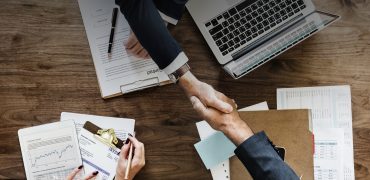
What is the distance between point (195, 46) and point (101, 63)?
292 millimetres

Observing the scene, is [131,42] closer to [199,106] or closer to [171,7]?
[171,7]

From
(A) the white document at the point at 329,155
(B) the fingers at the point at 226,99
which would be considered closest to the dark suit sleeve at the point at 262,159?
(B) the fingers at the point at 226,99

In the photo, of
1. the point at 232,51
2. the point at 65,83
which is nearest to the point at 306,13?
the point at 232,51

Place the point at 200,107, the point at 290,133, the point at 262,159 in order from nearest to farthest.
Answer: the point at 262,159 < the point at 200,107 < the point at 290,133

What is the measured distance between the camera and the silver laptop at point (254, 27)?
1469 millimetres

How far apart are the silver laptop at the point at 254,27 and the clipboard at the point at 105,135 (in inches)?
15.4

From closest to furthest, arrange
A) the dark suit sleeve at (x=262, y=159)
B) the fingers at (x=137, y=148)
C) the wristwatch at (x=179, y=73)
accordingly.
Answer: the dark suit sleeve at (x=262, y=159) < the wristwatch at (x=179, y=73) < the fingers at (x=137, y=148)

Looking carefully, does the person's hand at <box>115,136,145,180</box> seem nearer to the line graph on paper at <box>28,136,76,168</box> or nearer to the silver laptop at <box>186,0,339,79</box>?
the line graph on paper at <box>28,136,76,168</box>

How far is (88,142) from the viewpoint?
153cm

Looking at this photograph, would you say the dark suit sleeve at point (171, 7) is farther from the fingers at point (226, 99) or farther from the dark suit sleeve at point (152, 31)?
the fingers at point (226, 99)

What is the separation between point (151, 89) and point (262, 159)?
44 cm

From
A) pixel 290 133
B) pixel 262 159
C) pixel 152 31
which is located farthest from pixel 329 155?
pixel 152 31

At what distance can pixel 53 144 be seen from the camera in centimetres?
154

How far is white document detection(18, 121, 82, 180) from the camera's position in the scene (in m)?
1.54
